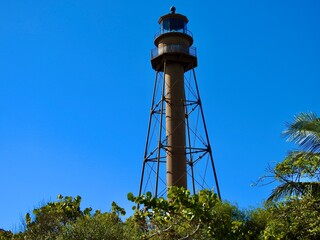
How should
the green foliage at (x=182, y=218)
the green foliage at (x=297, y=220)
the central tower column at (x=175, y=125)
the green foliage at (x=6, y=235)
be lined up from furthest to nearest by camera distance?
the central tower column at (x=175, y=125) < the green foliage at (x=6, y=235) < the green foliage at (x=297, y=220) < the green foliage at (x=182, y=218)

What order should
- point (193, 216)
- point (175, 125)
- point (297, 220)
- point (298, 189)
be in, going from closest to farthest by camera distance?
point (193, 216)
point (297, 220)
point (298, 189)
point (175, 125)

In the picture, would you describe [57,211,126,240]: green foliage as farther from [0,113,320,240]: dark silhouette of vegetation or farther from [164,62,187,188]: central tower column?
[164,62,187,188]: central tower column

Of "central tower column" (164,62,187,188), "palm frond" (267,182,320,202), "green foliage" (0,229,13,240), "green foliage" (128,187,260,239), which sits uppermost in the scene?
"central tower column" (164,62,187,188)

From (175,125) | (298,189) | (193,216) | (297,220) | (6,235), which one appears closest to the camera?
(193,216)

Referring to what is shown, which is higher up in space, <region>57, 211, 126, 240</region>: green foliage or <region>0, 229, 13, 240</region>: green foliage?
<region>0, 229, 13, 240</region>: green foliage

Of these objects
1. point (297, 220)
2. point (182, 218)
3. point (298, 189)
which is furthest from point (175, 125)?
point (182, 218)

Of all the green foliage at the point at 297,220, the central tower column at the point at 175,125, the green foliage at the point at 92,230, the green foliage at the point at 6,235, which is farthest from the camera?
the central tower column at the point at 175,125

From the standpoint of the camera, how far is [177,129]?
28.7 metres

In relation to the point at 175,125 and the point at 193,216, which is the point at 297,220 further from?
the point at 175,125

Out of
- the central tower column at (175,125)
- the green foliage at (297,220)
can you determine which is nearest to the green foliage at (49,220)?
the green foliage at (297,220)

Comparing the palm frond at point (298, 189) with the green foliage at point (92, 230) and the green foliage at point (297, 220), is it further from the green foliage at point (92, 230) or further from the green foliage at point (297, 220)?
the green foliage at point (92, 230)

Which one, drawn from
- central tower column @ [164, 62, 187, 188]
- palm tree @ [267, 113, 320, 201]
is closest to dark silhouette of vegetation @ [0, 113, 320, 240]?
palm tree @ [267, 113, 320, 201]

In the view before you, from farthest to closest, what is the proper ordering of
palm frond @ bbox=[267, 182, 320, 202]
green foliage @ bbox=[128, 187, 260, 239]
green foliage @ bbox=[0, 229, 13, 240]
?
green foliage @ bbox=[0, 229, 13, 240] < palm frond @ bbox=[267, 182, 320, 202] < green foliage @ bbox=[128, 187, 260, 239]

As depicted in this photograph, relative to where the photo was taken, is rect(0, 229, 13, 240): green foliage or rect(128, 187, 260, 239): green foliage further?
rect(0, 229, 13, 240): green foliage
